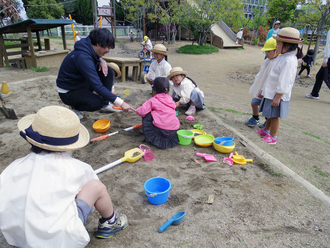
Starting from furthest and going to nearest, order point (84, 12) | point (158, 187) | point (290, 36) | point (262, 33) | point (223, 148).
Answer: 1. point (84, 12)
2. point (262, 33)
3. point (290, 36)
4. point (223, 148)
5. point (158, 187)

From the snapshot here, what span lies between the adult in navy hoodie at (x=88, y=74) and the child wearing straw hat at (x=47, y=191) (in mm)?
1638

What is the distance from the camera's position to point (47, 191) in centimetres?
126

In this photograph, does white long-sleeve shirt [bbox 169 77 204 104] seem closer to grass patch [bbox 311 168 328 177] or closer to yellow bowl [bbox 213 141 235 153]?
yellow bowl [bbox 213 141 235 153]

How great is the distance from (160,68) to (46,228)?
4.21 metres

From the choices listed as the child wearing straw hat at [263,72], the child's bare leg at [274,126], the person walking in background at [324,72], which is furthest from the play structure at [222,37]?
the child's bare leg at [274,126]

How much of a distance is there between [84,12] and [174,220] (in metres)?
35.1

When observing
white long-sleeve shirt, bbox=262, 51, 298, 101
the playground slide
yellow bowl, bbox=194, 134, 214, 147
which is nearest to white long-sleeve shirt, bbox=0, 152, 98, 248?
yellow bowl, bbox=194, 134, 214, 147

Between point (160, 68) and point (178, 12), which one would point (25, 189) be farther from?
point (178, 12)

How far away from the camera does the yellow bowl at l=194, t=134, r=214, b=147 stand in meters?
3.05

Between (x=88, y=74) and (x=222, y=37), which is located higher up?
(x=222, y=37)

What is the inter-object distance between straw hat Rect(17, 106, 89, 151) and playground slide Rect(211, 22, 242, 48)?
61.3 ft

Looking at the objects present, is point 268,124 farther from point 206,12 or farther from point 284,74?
point 206,12

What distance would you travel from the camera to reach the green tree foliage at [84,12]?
30.5 metres

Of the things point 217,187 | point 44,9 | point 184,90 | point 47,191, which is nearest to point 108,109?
point 184,90
